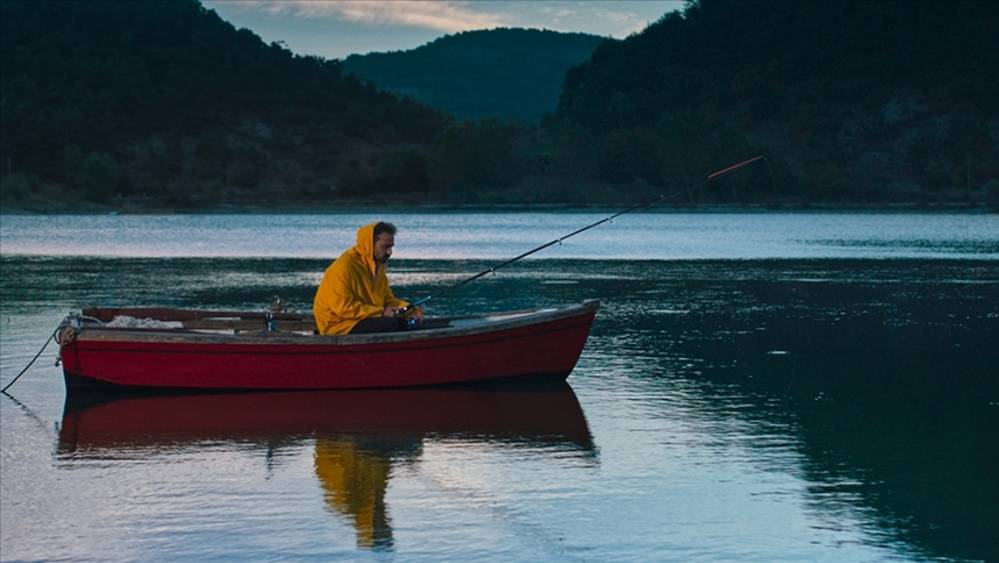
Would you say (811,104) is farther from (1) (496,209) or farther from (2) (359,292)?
(2) (359,292)

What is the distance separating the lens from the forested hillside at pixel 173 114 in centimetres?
10844

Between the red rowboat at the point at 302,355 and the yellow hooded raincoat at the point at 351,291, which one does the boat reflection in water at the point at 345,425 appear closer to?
the red rowboat at the point at 302,355

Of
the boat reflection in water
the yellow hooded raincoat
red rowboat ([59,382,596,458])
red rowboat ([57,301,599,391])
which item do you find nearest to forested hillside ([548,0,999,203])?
red rowboat ([57,301,599,391])

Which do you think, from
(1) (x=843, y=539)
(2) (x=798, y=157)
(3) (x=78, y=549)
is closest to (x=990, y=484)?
(1) (x=843, y=539)

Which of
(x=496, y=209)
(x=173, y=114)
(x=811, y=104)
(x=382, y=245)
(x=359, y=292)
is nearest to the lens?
(x=382, y=245)

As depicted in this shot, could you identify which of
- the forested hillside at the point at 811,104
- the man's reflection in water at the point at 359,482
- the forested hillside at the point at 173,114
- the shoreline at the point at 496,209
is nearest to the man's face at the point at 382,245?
the man's reflection in water at the point at 359,482

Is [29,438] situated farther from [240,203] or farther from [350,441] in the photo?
[240,203]

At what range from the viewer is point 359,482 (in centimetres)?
883

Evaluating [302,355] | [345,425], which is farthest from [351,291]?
[345,425]

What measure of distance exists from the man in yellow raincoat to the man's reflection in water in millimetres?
2101

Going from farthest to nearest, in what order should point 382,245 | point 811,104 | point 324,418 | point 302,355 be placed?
point 811,104 < point 382,245 < point 302,355 < point 324,418

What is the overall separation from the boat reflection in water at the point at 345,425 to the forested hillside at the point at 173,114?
92680mm

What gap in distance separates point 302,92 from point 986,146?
6053 centimetres

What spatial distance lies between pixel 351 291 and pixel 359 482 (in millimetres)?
3655
